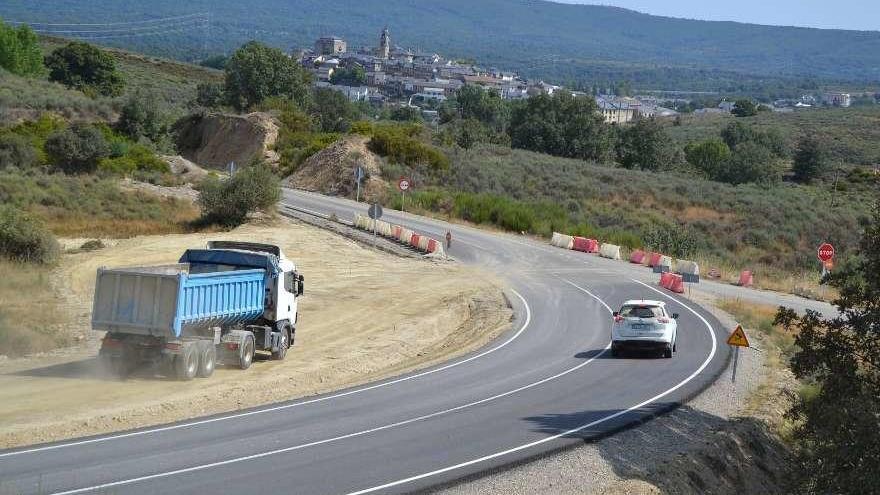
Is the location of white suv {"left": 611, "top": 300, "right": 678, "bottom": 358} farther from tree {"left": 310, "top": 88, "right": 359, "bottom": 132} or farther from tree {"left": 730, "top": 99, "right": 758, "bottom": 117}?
tree {"left": 730, "top": 99, "right": 758, "bottom": 117}

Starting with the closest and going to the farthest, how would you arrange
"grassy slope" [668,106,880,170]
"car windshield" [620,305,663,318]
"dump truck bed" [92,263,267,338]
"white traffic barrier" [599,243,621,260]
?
1. "dump truck bed" [92,263,267,338]
2. "car windshield" [620,305,663,318]
3. "white traffic barrier" [599,243,621,260]
4. "grassy slope" [668,106,880,170]

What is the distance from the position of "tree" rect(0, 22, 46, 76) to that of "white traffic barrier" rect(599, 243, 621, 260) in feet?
232

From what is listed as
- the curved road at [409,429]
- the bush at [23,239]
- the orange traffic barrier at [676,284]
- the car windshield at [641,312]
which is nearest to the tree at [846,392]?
the curved road at [409,429]

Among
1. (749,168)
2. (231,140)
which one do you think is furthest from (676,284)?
(749,168)

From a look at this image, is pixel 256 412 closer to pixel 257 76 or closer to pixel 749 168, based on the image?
pixel 257 76

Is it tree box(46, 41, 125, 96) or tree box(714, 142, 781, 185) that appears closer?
tree box(714, 142, 781, 185)

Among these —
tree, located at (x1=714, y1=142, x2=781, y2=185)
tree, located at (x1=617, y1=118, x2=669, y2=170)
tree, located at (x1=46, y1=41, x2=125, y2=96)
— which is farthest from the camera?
tree, located at (x1=617, y1=118, x2=669, y2=170)

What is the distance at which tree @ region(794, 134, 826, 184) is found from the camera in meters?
110

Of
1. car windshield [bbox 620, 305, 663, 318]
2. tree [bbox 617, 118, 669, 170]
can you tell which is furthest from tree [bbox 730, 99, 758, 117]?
car windshield [bbox 620, 305, 663, 318]

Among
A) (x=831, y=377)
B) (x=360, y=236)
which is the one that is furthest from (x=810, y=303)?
(x=831, y=377)

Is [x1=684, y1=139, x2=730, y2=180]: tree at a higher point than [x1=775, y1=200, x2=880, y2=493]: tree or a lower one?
lower

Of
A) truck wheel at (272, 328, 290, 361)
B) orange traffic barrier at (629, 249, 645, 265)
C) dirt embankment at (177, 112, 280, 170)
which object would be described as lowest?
dirt embankment at (177, 112, 280, 170)

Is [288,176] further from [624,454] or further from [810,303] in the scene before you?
[624,454]

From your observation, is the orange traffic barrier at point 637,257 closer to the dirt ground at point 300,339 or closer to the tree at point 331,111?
the dirt ground at point 300,339
